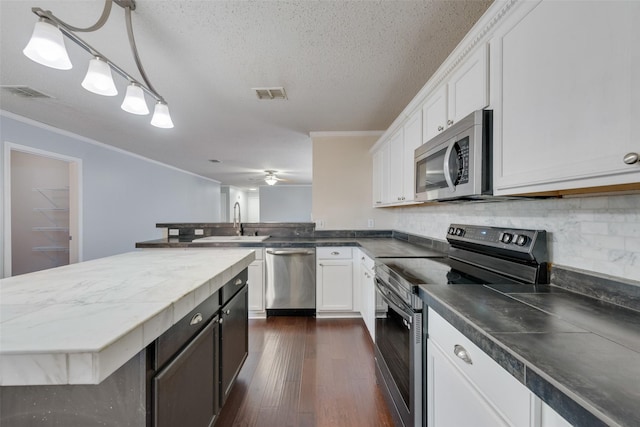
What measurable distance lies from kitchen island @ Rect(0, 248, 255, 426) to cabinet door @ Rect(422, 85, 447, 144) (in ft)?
5.18

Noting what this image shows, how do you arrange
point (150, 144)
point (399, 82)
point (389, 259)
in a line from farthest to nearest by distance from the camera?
1. point (150, 144)
2. point (399, 82)
3. point (389, 259)

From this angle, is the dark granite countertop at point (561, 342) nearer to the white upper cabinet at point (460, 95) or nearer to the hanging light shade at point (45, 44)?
the white upper cabinet at point (460, 95)

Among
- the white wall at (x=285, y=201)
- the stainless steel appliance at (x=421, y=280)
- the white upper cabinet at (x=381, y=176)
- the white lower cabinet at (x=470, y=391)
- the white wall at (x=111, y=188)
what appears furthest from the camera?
the white wall at (x=285, y=201)

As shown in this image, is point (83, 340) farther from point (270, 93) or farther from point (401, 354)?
point (270, 93)

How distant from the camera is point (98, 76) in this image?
4.18ft

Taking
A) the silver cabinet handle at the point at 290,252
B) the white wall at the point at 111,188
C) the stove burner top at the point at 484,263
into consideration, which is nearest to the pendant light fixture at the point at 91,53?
the silver cabinet handle at the point at 290,252

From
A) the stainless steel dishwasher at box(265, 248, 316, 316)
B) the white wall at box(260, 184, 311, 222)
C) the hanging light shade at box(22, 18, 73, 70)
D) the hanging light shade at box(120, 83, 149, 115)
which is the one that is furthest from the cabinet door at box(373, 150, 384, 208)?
the white wall at box(260, 184, 311, 222)

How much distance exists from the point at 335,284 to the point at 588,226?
7.50ft

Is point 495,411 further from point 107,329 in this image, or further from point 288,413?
point 288,413

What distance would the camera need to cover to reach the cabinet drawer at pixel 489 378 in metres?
0.60

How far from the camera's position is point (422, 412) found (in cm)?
113

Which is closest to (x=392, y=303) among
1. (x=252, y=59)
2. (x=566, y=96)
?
(x=566, y=96)

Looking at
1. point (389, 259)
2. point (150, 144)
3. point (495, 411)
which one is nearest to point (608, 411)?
point (495, 411)

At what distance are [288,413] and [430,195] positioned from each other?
164 cm
